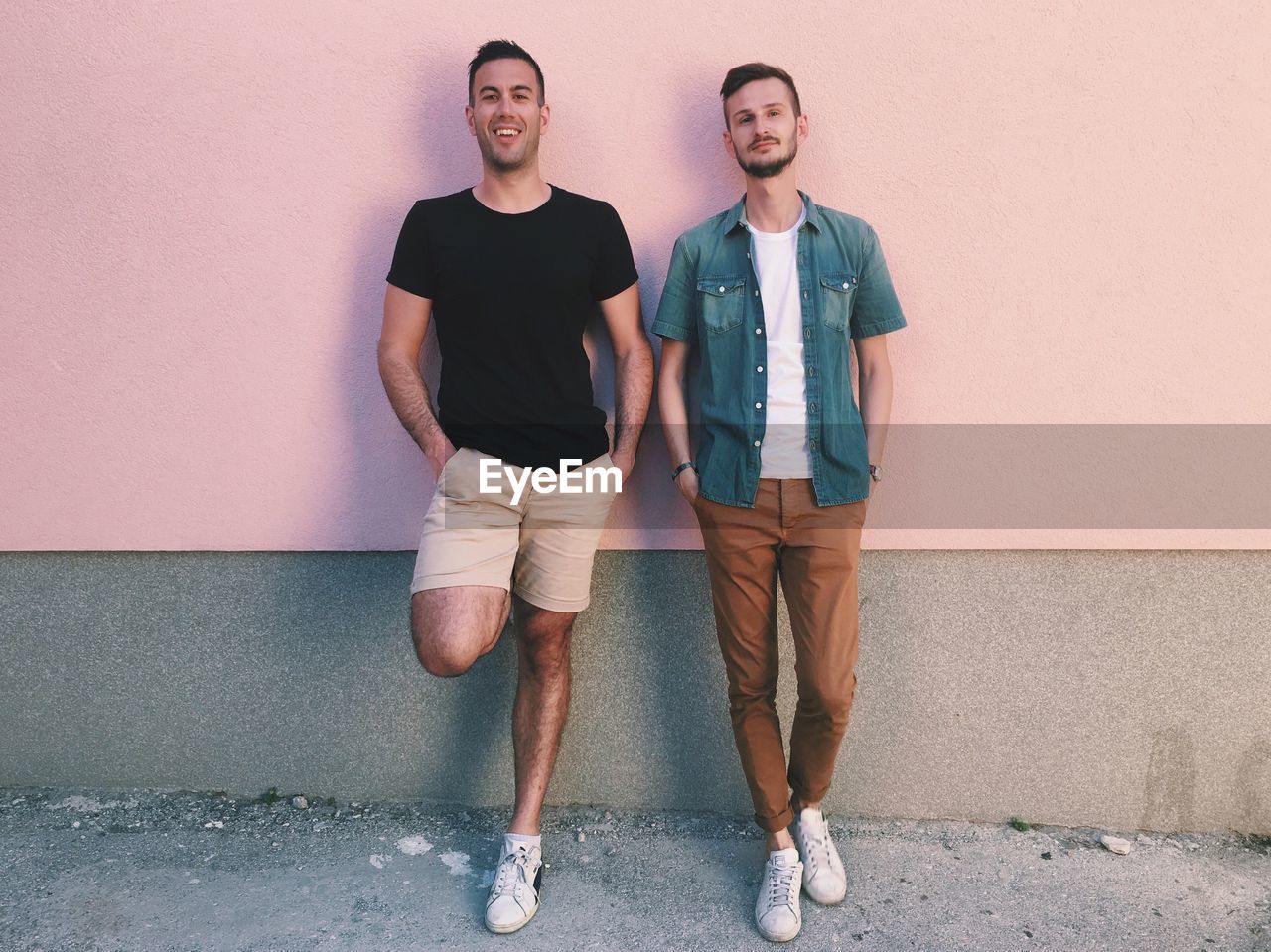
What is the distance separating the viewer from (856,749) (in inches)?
125

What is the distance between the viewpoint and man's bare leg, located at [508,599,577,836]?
114 inches

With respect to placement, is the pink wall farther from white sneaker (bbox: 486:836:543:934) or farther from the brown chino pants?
white sneaker (bbox: 486:836:543:934)

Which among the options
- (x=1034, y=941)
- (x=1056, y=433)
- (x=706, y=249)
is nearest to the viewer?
(x=1034, y=941)

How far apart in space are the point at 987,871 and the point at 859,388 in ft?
5.80

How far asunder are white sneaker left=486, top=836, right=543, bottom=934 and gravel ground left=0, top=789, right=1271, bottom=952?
52 millimetres

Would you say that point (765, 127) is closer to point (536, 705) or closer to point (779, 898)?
point (536, 705)

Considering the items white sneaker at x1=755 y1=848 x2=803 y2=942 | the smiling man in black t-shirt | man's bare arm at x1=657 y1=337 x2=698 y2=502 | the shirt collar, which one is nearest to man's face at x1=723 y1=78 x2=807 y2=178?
the shirt collar

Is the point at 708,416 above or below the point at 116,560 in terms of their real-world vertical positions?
above

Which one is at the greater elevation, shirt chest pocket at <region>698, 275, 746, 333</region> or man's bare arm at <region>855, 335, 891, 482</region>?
shirt chest pocket at <region>698, 275, 746, 333</region>

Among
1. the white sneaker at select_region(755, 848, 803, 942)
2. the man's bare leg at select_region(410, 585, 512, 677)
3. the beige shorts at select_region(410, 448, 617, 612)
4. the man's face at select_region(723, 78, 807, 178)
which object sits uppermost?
the man's face at select_region(723, 78, 807, 178)

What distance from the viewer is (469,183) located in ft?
10.1

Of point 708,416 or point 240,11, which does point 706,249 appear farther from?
point 240,11

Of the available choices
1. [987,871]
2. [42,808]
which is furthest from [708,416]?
[42,808]

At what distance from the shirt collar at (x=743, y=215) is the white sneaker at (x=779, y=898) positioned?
2.08 metres
